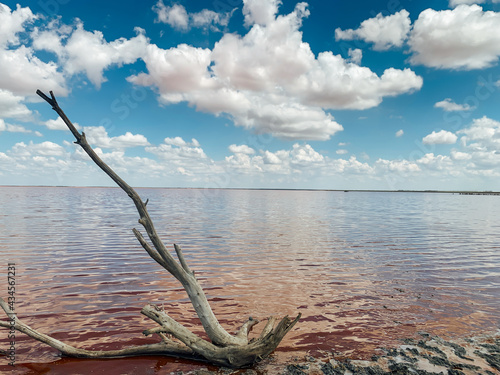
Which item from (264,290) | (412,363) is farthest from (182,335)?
(264,290)

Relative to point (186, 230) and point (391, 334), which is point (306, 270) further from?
point (186, 230)

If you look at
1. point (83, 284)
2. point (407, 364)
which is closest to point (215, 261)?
point (83, 284)

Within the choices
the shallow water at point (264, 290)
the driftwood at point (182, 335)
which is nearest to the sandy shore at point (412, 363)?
the driftwood at point (182, 335)

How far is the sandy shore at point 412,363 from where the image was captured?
22.6 ft

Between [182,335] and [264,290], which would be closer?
[182,335]

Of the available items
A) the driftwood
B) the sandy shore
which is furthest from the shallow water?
the sandy shore

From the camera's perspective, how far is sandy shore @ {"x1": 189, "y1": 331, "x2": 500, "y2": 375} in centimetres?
689

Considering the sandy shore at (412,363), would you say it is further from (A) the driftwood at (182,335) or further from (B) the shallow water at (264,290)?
(B) the shallow water at (264,290)

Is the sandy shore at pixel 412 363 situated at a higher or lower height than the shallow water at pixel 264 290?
higher

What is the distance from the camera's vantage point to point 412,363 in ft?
23.8

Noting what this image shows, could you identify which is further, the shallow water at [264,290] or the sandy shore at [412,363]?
the shallow water at [264,290]

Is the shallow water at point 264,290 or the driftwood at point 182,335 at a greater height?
the driftwood at point 182,335

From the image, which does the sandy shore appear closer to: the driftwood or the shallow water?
the driftwood

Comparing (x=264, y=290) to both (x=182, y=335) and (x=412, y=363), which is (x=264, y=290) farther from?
(x=412, y=363)
